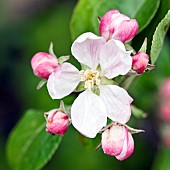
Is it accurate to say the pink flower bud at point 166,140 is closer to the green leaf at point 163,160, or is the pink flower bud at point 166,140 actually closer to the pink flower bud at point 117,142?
the green leaf at point 163,160

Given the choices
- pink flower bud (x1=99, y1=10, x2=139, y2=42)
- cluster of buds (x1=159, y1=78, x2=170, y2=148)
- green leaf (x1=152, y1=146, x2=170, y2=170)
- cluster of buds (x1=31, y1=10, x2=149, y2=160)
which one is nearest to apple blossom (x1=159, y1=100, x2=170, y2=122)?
cluster of buds (x1=159, y1=78, x2=170, y2=148)

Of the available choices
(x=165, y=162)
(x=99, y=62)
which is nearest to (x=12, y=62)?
(x=165, y=162)

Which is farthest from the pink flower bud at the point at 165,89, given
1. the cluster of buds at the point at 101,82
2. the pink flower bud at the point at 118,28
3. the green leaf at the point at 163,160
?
the pink flower bud at the point at 118,28

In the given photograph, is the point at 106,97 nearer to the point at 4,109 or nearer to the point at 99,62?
the point at 99,62

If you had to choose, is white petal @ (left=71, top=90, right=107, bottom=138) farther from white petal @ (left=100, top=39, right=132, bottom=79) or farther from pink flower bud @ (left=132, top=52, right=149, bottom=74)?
pink flower bud @ (left=132, top=52, right=149, bottom=74)

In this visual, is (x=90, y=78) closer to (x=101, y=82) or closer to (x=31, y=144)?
(x=101, y=82)

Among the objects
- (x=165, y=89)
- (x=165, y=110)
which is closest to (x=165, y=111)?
(x=165, y=110)
